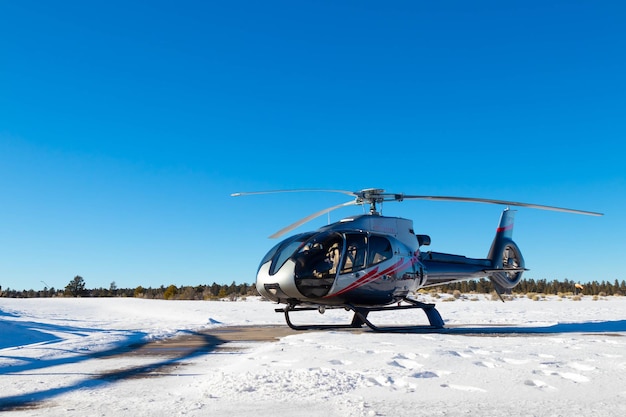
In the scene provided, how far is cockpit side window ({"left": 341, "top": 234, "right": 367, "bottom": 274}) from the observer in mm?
11805

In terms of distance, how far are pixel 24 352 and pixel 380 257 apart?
7.84 metres

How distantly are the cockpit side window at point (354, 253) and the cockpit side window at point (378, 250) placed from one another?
19cm

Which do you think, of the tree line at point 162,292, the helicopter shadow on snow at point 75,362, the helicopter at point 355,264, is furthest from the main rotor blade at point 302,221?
the tree line at point 162,292

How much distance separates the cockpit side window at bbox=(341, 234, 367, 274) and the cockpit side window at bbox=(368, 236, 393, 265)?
189mm

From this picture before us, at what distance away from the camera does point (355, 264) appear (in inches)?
469

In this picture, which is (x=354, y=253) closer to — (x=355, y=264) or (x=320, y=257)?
(x=355, y=264)

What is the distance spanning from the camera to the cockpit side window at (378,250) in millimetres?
12211

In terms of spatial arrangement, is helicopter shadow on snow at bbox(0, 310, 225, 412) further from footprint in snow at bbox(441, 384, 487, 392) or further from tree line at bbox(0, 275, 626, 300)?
tree line at bbox(0, 275, 626, 300)

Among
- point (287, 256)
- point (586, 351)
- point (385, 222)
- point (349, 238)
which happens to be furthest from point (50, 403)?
point (385, 222)

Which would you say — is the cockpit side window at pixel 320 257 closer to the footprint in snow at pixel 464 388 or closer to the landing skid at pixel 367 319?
the landing skid at pixel 367 319

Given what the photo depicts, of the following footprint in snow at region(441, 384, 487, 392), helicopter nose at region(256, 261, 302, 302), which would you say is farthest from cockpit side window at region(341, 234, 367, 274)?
footprint in snow at region(441, 384, 487, 392)

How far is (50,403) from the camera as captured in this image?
4504mm

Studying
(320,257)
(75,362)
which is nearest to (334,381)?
(75,362)

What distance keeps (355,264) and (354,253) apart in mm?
272
